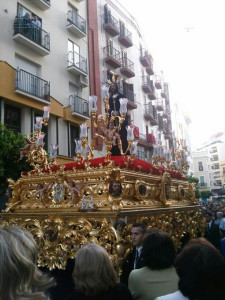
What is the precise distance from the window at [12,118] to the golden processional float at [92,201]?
22.1ft

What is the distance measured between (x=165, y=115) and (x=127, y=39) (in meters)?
11.5

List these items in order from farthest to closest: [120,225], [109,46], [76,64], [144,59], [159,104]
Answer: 1. [159,104]
2. [144,59]
3. [109,46]
4. [76,64]
5. [120,225]

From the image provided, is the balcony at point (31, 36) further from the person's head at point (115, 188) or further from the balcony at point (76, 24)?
the person's head at point (115, 188)

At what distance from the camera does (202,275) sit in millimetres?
1634

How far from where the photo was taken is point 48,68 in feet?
46.4

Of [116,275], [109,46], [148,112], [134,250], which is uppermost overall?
[109,46]

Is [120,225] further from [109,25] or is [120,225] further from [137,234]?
[109,25]

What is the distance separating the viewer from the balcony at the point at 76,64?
1509 centimetres

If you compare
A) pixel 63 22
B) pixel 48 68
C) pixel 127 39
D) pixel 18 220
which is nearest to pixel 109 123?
pixel 18 220

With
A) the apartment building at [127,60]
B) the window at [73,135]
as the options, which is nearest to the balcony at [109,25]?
the apartment building at [127,60]

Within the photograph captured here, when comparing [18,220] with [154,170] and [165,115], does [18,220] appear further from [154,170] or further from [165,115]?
[165,115]

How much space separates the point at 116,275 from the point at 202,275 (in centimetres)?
71

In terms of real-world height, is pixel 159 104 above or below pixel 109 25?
below

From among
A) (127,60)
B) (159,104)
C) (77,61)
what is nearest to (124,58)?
(127,60)
